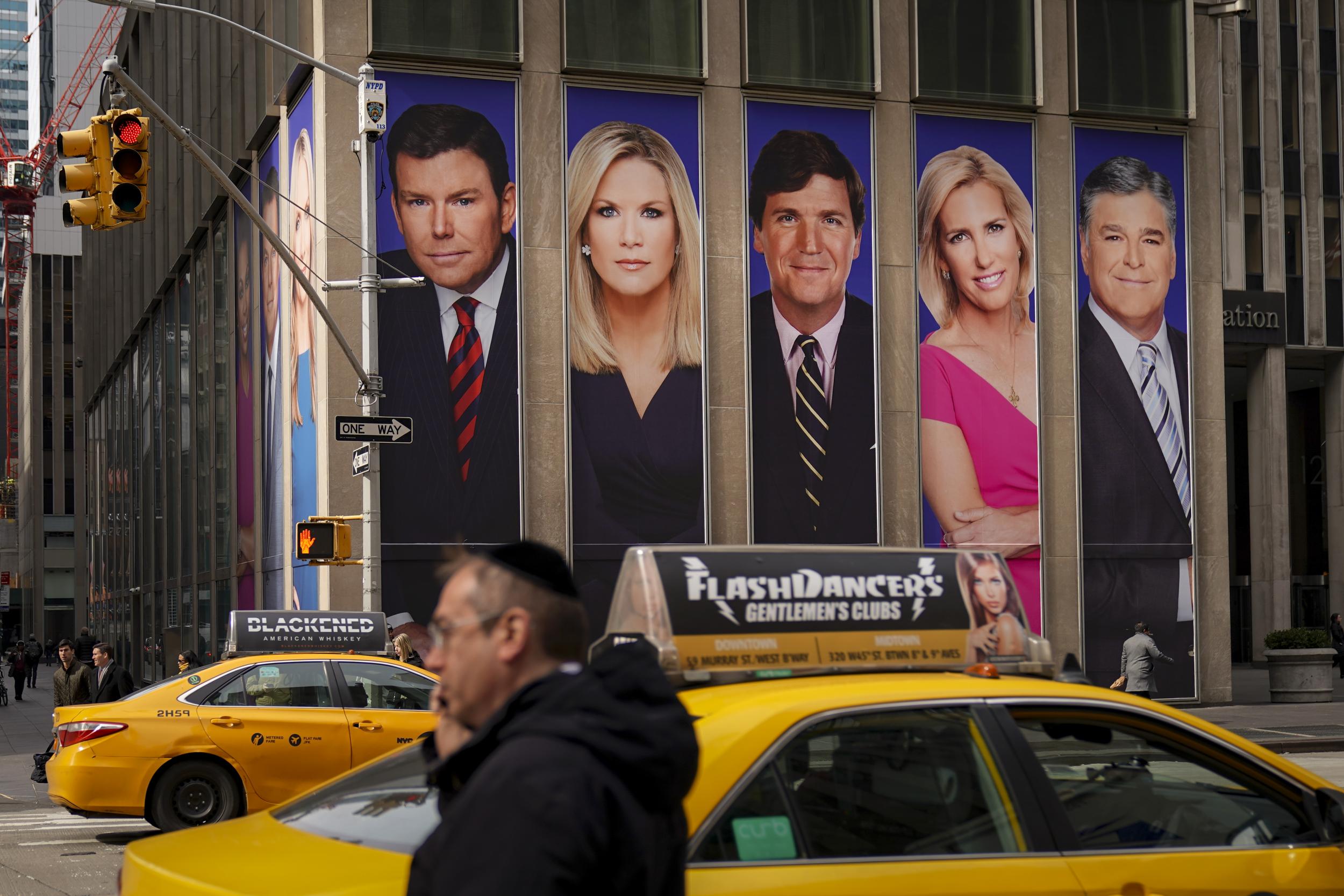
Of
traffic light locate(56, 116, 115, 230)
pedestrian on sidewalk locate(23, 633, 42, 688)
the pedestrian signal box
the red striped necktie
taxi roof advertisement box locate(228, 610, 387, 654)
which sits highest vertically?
traffic light locate(56, 116, 115, 230)

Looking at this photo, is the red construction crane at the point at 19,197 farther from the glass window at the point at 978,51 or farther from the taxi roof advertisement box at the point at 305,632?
the taxi roof advertisement box at the point at 305,632

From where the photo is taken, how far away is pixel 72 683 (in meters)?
17.9

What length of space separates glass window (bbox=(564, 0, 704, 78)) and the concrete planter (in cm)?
1548

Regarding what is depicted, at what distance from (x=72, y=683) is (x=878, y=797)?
1589 centimetres

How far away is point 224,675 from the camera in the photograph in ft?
A: 41.5

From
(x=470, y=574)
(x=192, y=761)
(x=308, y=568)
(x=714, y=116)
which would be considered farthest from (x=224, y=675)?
(x=714, y=116)

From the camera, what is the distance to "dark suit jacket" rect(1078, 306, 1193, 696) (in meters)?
27.4

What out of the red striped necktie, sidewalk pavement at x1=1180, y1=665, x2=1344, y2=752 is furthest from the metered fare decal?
the red striped necktie

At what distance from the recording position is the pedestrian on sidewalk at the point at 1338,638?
37906 millimetres

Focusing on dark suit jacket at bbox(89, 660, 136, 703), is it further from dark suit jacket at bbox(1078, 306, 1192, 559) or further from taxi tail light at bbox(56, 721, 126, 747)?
dark suit jacket at bbox(1078, 306, 1192, 559)

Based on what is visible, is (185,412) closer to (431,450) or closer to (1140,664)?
(431,450)

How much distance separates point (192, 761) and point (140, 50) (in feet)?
131

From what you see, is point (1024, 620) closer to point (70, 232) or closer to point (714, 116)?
point (714, 116)

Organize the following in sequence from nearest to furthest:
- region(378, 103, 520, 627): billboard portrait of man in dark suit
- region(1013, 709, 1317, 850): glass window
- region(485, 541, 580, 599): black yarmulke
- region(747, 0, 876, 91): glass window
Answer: region(485, 541, 580, 599): black yarmulke, region(1013, 709, 1317, 850): glass window, region(378, 103, 520, 627): billboard portrait of man in dark suit, region(747, 0, 876, 91): glass window
